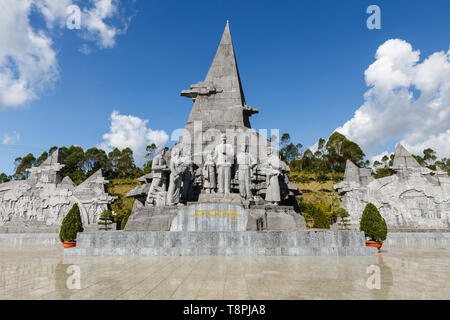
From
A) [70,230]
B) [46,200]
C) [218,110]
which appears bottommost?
[70,230]

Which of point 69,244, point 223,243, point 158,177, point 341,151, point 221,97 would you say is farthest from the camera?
point 341,151

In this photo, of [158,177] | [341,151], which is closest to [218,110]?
[158,177]

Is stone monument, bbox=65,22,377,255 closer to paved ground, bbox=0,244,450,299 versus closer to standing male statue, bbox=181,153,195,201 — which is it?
standing male statue, bbox=181,153,195,201

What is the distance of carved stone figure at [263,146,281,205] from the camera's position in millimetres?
10023

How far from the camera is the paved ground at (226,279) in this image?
3695 millimetres

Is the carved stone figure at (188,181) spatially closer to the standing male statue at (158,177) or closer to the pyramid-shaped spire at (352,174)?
the standing male statue at (158,177)

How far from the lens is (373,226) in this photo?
8.24 m

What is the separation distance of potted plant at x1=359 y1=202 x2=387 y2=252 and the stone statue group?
2.72 metres

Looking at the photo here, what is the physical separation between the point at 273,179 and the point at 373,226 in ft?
11.1

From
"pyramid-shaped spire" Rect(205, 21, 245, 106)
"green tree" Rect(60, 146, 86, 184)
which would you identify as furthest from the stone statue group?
"green tree" Rect(60, 146, 86, 184)

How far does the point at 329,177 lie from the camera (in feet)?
128

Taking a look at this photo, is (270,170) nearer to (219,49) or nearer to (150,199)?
(150,199)

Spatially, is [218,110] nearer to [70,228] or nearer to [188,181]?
[188,181]
